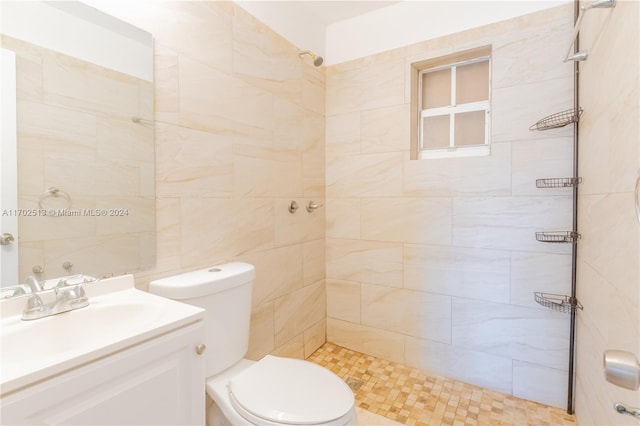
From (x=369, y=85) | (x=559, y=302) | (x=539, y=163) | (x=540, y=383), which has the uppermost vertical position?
(x=369, y=85)

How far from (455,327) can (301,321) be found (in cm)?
99

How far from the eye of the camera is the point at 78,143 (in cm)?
111

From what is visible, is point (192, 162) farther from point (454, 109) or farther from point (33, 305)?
point (454, 109)

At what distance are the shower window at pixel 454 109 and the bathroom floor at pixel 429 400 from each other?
144 cm

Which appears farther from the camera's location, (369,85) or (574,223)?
(369,85)

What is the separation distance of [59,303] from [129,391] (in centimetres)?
40

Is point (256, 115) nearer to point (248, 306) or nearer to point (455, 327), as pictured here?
point (248, 306)

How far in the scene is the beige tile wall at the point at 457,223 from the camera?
172 cm

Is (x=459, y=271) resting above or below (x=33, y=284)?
below

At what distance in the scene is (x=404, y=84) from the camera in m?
2.10

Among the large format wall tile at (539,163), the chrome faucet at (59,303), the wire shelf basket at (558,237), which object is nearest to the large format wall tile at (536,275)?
the wire shelf basket at (558,237)

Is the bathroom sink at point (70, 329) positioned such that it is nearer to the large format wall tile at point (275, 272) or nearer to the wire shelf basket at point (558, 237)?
the large format wall tile at point (275, 272)

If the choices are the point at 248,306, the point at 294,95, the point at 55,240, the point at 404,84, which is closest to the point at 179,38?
the point at 294,95

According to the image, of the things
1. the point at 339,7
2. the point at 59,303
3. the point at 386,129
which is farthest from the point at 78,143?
the point at 339,7
